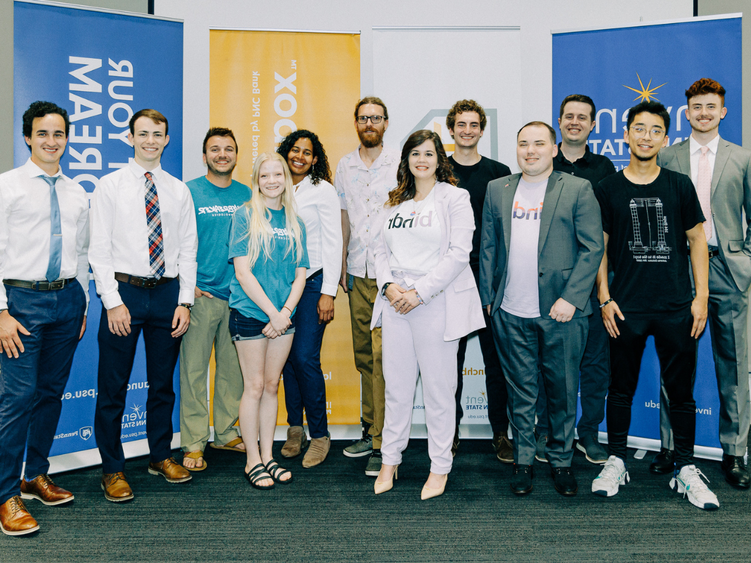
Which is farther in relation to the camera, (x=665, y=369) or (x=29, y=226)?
(x=665, y=369)

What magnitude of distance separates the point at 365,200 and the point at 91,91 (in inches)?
69.0

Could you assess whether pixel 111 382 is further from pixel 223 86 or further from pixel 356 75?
pixel 356 75

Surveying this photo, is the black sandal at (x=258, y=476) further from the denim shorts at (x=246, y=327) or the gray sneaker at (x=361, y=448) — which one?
the denim shorts at (x=246, y=327)

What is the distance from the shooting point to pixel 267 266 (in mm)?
2664

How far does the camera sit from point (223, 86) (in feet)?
11.6

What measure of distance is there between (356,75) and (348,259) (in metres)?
1.37

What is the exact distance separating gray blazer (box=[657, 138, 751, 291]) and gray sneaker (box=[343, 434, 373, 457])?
2.26 m

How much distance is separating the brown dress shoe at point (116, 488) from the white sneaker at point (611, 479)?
2355 mm

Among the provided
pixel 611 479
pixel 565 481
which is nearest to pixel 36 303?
pixel 565 481

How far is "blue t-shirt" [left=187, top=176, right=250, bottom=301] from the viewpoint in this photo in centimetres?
304

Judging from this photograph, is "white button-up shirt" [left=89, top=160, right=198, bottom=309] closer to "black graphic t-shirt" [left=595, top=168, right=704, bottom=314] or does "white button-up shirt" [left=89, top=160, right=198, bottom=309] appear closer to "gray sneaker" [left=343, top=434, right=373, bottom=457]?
"gray sneaker" [left=343, top=434, right=373, bottom=457]

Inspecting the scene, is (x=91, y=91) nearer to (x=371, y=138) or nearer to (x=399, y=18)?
(x=371, y=138)

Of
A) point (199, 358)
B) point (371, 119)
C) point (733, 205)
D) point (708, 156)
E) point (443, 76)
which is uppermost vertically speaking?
point (443, 76)

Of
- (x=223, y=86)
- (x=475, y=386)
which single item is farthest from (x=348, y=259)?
(x=223, y=86)
